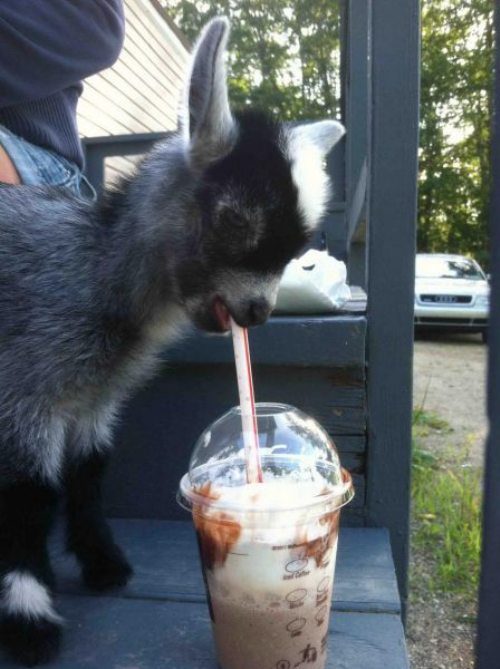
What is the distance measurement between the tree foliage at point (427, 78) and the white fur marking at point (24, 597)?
9.75 meters

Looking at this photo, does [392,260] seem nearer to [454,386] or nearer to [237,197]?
[237,197]

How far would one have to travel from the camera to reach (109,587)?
6.05 ft

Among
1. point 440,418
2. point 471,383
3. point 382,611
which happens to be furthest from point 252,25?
point 382,611

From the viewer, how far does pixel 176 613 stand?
1.71 meters

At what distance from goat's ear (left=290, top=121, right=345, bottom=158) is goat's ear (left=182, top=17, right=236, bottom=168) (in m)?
0.15

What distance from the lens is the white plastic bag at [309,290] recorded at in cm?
223

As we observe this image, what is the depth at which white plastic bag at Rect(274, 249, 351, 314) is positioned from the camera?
7.33 feet

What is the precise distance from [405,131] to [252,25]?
12748 mm

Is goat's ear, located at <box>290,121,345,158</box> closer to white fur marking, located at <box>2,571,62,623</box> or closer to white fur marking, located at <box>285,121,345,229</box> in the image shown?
white fur marking, located at <box>285,121,345,229</box>

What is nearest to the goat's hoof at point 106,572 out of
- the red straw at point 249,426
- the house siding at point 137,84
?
the red straw at point 249,426

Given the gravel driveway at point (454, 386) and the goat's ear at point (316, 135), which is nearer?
the goat's ear at point (316, 135)

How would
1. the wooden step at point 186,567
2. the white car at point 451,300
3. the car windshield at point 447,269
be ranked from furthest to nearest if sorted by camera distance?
the car windshield at point 447,269 < the white car at point 451,300 < the wooden step at point 186,567

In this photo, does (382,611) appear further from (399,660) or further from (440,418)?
(440,418)

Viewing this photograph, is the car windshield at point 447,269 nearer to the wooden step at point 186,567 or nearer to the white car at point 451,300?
the white car at point 451,300
